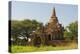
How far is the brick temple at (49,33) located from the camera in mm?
1905

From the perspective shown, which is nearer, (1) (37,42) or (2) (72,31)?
(1) (37,42)

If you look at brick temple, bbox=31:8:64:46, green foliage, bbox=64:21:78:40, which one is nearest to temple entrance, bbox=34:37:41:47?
brick temple, bbox=31:8:64:46

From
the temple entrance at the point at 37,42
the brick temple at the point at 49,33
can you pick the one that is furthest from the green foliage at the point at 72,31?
the temple entrance at the point at 37,42

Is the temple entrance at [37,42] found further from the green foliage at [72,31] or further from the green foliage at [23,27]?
the green foliage at [72,31]

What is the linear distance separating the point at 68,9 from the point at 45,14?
30 cm

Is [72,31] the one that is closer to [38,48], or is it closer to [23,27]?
[38,48]

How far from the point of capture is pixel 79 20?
2.13 meters

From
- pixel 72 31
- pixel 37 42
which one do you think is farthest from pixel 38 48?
pixel 72 31

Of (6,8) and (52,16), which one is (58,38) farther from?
(6,8)

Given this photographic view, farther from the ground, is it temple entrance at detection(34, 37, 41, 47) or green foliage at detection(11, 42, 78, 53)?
temple entrance at detection(34, 37, 41, 47)

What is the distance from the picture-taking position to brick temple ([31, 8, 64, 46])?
1.91m

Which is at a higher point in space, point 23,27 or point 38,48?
point 23,27

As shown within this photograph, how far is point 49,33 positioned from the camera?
1.96 meters

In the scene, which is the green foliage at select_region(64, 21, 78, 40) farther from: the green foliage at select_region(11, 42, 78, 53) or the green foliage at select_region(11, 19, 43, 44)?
the green foliage at select_region(11, 19, 43, 44)
